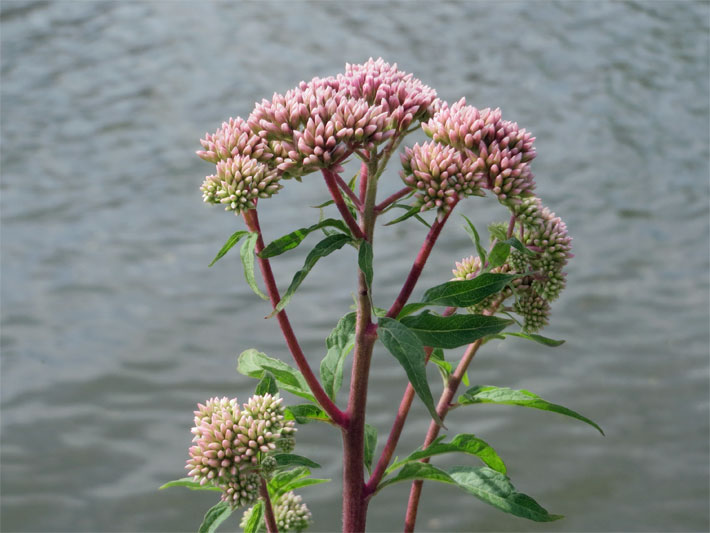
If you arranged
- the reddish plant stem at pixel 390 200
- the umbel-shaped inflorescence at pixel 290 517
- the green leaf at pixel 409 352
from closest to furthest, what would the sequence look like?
1. the green leaf at pixel 409 352
2. the reddish plant stem at pixel 390 200
3. the umbel-shaped inflorescence at pixel 290 517

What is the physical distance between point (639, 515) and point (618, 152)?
139 inches

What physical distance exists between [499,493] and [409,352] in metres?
0.34

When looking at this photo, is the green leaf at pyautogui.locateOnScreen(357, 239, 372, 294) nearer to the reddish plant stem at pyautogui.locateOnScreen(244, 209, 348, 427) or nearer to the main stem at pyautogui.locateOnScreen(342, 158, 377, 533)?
the main stem at pyautogui.locateOnScreen(342, 158, 377, 533)

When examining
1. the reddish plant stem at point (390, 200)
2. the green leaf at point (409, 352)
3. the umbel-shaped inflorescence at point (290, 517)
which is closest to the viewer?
the green leaf at point (409, 352)

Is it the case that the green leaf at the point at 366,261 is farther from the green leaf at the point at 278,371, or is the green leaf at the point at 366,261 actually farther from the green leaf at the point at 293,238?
the green leaf at the point at 278,371

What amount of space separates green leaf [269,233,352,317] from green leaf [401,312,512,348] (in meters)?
0.18

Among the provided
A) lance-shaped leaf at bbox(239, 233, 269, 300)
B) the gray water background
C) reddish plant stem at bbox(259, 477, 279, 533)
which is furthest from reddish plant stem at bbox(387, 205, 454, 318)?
the gray water background

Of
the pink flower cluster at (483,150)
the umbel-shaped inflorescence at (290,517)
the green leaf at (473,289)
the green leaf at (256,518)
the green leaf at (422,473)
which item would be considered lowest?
the green leaf at (256,518)

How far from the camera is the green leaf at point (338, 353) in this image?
157 cm

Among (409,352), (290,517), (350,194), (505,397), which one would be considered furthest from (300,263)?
(409,352)

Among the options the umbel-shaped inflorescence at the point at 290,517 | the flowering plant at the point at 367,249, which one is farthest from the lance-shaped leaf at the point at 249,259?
the umbel-shaped inflorescence at the point at 290,517

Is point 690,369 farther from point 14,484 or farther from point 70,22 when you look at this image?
point 70,22

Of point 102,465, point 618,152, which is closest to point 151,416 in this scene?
point 102,465

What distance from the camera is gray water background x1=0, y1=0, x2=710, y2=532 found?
3.77 metres
